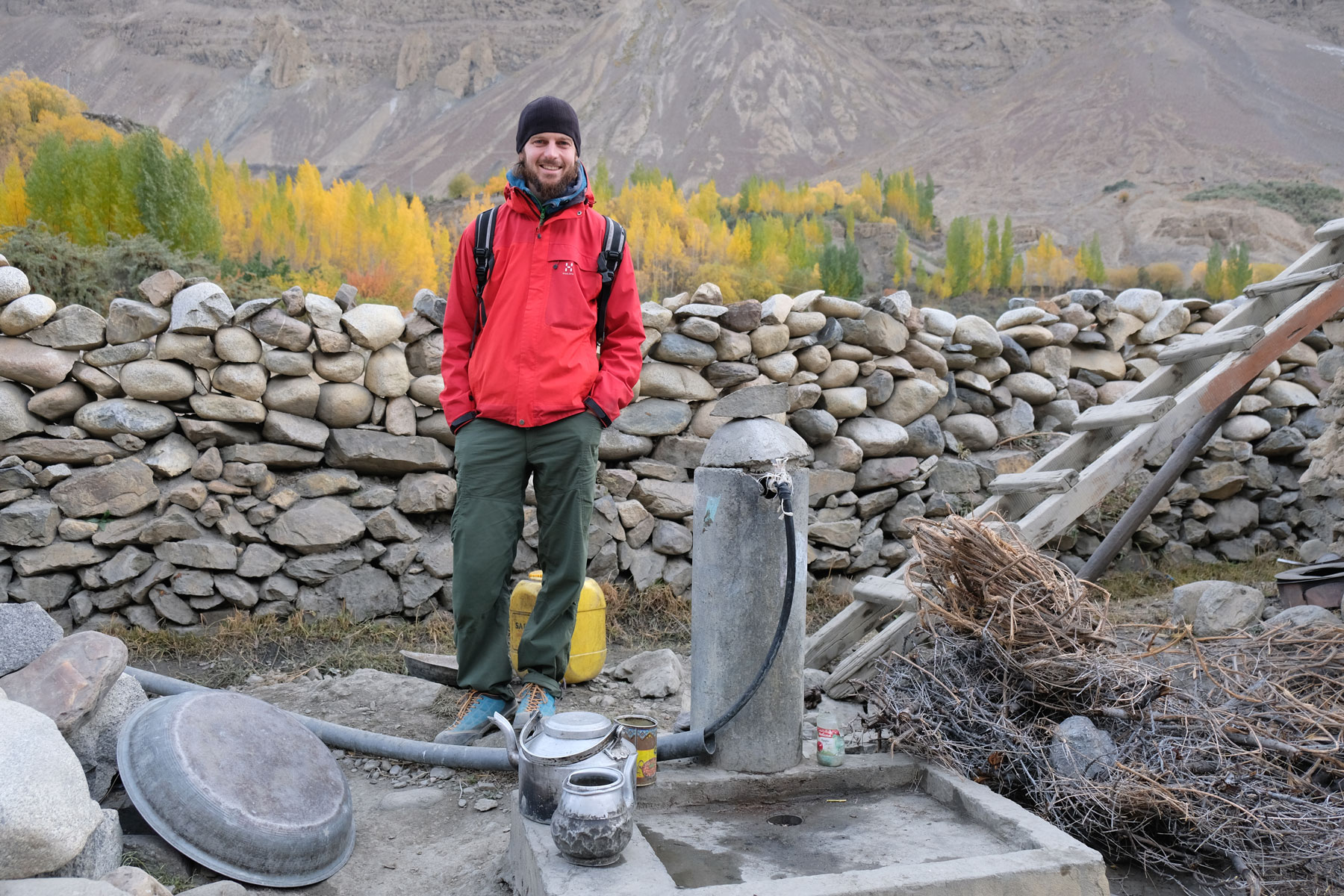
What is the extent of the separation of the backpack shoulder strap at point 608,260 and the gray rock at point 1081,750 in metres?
2.08

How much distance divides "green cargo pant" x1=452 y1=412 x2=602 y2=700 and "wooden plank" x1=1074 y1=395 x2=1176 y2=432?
2428mm

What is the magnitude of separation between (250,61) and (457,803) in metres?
29.1

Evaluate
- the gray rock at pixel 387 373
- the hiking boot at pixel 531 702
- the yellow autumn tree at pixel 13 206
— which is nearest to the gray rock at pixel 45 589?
the gray rock at pixel 387 373

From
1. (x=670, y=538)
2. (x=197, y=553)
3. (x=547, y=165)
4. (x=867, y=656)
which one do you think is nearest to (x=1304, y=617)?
(x=867, y=656)

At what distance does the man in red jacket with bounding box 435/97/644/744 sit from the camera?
3156mm

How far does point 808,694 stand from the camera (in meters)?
3.90

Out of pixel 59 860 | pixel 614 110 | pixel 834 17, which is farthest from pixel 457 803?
pixel 834 17

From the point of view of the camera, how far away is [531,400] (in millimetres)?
3135

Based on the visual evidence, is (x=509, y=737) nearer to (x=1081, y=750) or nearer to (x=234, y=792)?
(x=234, y=792)

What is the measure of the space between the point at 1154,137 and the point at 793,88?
33.3 ft

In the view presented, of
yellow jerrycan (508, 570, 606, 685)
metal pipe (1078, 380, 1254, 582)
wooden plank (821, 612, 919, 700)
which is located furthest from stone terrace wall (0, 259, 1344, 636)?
wooden plank (821, 612, 919, 700)

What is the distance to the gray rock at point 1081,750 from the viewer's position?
105 inches

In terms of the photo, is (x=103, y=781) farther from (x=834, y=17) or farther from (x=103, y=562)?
(x=834, y=17)

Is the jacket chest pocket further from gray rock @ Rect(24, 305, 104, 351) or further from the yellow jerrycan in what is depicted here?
gray rock @ Rect(24, 305, 104, 351)
